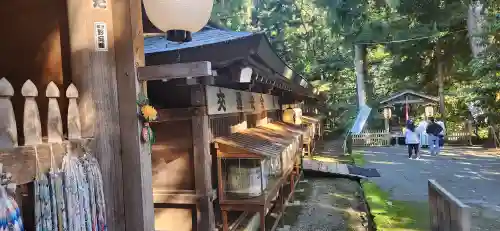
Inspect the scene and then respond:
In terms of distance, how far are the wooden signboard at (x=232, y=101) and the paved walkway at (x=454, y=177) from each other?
4.61 metres

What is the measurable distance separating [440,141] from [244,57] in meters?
18.7

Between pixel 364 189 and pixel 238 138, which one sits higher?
pixel 238 138

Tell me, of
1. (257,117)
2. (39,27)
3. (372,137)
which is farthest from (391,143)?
(39,27)

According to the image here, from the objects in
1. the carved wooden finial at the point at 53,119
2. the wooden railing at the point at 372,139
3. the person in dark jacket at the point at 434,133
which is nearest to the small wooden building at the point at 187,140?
the carved wooden finial at the point at 53,119

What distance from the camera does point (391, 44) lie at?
80.8 ft

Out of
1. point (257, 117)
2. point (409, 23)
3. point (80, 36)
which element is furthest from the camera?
point (409, 23)

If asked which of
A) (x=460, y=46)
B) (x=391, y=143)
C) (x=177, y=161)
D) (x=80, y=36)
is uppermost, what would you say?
(x=460, y=46)

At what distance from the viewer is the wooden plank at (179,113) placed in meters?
5.09

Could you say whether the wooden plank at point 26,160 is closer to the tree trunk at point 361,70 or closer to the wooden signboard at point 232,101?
the wooden signboard at point 232,101

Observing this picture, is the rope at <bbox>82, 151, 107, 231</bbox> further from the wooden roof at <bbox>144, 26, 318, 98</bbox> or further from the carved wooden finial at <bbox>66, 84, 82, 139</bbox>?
the wooden roof at <bbox>144, 26, 318, 98</bbox>

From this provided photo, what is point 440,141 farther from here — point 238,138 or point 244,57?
point 244,57

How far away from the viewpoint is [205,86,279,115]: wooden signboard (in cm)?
536

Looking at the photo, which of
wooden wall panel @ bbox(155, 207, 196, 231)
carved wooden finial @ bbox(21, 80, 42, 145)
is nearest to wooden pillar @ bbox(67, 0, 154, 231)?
carved wooden finial @ bbox(21, 80, 42, 145)

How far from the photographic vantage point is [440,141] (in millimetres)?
19922
